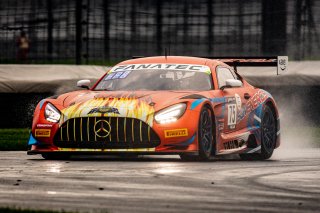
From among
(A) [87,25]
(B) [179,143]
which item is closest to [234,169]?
(B) [179,143]

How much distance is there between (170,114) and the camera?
1312 centimetres

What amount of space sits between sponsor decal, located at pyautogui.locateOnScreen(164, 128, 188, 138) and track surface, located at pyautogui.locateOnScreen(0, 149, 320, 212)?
30 centimetres

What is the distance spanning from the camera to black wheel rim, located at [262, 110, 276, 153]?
599 inches

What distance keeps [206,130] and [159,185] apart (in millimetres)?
3255

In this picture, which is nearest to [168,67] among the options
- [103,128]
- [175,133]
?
[175,133]

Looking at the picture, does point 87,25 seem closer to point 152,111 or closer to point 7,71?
point 7,71

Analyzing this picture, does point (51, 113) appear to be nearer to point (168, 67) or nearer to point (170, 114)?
point (170, 114)

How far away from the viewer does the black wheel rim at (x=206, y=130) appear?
44.0 ft

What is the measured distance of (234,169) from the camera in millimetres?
12430

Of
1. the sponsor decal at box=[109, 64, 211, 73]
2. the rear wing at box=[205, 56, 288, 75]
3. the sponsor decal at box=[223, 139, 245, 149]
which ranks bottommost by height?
the sponsor decal at box=[223, 139, 245, 149]

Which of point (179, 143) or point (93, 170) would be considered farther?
point (179, 143)

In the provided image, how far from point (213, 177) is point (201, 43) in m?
14.0

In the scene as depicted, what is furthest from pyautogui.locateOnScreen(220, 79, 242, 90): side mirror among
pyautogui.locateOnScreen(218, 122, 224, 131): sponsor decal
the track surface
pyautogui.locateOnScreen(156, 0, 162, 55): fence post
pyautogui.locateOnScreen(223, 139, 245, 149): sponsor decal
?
pyautogui.locateOnScreen(156, 0, 162, 55): fence post

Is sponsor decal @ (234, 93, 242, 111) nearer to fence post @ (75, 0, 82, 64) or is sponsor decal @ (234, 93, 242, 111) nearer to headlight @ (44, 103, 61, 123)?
headlight @ (44, 103, 61, 123)
